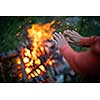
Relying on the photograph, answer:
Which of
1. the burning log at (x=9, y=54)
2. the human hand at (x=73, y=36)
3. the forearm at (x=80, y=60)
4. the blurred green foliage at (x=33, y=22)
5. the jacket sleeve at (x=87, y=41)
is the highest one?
the blurred green foliage at (x=33, y=22)

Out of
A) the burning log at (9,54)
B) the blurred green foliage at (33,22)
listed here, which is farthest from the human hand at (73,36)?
the burning log at (9,54)

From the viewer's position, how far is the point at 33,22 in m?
2.81

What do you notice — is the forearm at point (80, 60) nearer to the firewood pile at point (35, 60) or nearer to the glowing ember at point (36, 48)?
the firewood pile at point (35, 60)

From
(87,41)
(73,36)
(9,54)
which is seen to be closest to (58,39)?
(73,36)

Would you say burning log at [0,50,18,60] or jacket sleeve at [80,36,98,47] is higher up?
jacket sleeve at [80,36,98,47]

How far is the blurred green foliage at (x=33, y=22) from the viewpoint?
9.18 ft

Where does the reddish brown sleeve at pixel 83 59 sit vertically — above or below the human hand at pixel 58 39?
below

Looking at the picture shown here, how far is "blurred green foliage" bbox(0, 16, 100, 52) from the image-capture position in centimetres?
280

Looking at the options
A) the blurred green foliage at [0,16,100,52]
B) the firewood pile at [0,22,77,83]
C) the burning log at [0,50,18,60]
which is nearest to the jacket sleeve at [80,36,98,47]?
the blurred green foliage at [0,16,100,52]

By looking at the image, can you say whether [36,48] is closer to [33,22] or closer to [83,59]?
[33,22]

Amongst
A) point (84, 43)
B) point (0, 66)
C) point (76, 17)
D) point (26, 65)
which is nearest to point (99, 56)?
point (84, 43)

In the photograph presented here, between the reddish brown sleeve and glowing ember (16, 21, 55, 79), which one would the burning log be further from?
the reddish brown sleeve

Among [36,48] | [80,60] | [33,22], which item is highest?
[33,22]
